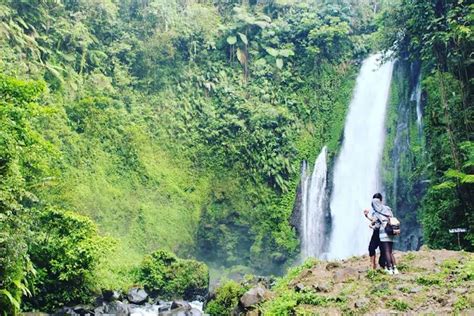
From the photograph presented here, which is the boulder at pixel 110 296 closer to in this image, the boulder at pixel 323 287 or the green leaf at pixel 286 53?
the boulder at pixel 323 287

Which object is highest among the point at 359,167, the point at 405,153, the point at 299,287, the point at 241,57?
the point at 241,57

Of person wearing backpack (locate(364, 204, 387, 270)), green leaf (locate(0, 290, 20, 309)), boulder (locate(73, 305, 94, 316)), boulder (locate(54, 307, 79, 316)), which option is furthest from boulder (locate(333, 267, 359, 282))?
boulder (locate(54, 307, 79, 316))

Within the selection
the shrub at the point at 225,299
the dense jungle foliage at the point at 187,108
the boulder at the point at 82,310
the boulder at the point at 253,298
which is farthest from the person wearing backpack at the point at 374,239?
the dense jungle foliage at the point at 187,108

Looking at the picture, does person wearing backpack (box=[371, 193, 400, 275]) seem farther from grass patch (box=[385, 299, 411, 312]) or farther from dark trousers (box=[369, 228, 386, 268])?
grass patch (box=[385, 299, 411, 312])

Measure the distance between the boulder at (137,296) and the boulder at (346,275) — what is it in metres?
8.85

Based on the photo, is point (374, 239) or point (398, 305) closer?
point (398, 305)

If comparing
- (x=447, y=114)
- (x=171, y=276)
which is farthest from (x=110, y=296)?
(x=447, y=114)

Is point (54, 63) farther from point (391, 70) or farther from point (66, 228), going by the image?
point (391, 70)

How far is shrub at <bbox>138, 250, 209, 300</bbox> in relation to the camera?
58.7ft

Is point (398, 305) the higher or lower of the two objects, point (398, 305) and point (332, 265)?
the lower

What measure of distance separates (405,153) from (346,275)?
13071 mm

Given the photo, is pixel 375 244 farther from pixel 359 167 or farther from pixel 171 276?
pixel 359 167

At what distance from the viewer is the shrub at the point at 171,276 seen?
17891 mm

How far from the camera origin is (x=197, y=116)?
25781 mm
